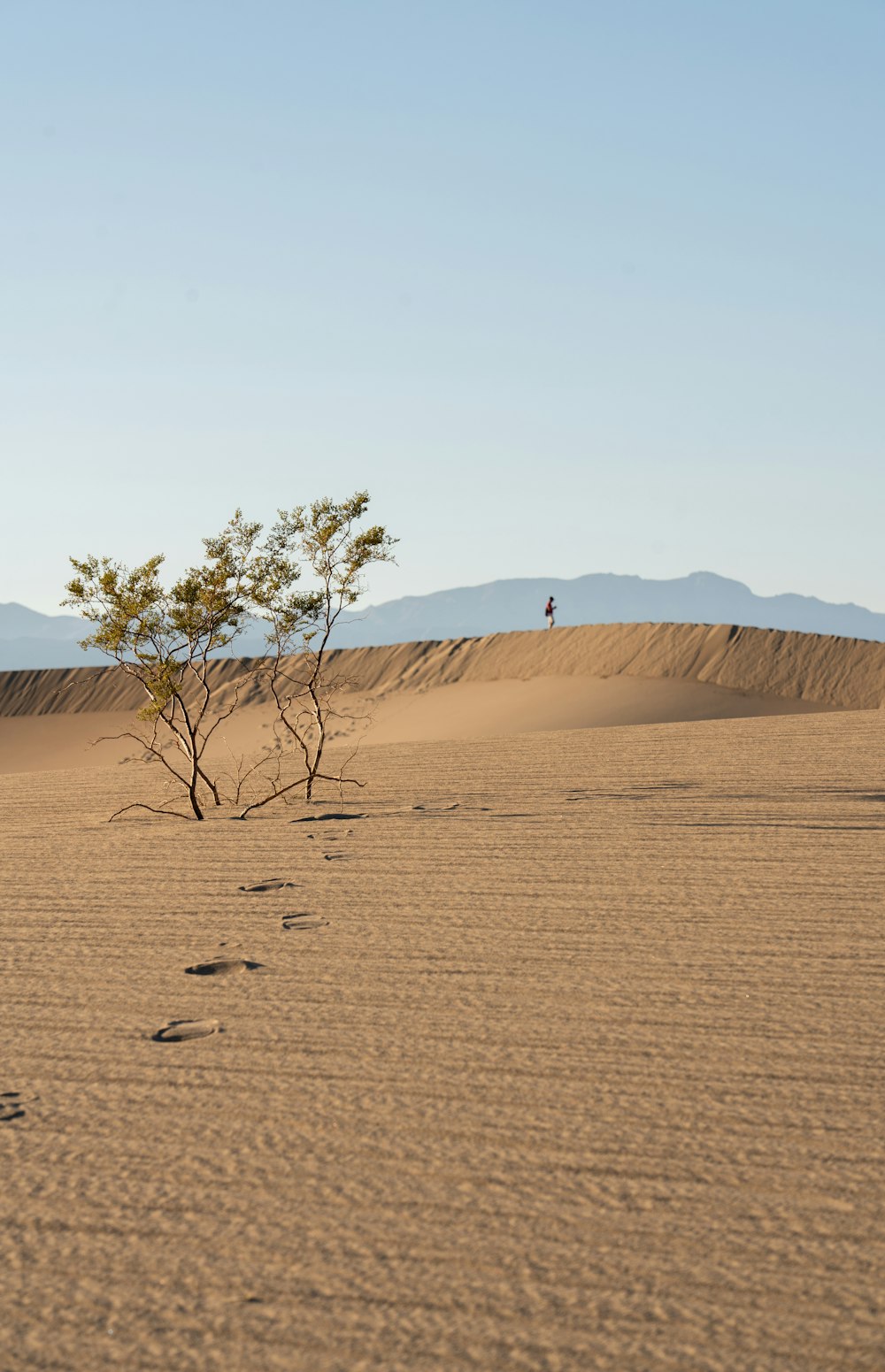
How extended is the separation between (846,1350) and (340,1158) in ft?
5.54

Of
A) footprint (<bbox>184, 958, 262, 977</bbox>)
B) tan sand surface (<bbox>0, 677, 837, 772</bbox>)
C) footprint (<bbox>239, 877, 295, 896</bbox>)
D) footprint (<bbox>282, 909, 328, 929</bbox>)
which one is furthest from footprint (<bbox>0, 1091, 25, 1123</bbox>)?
tan sand surface (<bbox>0, 677, 837, 772</bbox>)

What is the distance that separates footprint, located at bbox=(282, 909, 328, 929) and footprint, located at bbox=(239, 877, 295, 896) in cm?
76

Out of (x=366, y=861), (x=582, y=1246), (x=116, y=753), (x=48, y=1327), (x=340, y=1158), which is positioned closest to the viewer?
(x=48, y=1327)

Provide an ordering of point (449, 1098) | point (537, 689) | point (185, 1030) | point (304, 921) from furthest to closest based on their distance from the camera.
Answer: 1. point (537, 689)
2. point (304, 921)
3. point (185, 1030)
4. point (449, 1098)

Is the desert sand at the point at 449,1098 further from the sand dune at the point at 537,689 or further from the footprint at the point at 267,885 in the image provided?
the sand dune at the point at 537,689

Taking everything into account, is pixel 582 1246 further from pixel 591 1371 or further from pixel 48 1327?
pixel 48 1327

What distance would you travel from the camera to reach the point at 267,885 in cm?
844

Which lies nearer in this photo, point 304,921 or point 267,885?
point 304,921

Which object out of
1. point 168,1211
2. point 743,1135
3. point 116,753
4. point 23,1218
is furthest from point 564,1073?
point 116,753

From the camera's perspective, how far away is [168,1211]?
3.73 metres

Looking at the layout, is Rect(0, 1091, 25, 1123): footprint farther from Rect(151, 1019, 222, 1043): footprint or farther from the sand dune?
the sand dune

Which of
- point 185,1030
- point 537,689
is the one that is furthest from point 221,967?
point 537,689

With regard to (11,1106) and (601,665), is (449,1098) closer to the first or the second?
(11,1106)

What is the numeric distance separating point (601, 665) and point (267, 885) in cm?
2658
